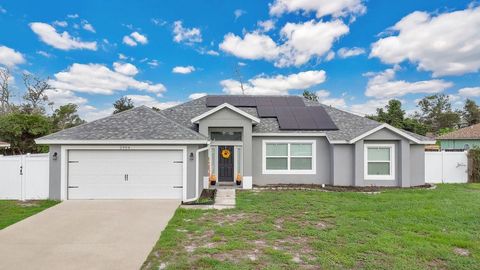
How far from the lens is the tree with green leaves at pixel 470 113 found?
51281mm

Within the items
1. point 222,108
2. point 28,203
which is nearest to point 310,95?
point 222,108

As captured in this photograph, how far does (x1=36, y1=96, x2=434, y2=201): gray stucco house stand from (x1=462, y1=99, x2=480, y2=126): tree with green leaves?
180 ft

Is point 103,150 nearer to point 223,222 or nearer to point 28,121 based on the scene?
point 223,222

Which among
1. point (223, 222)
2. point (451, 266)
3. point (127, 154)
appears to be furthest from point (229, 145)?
point (451, 266)

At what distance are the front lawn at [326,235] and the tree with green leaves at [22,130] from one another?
15.4 meters

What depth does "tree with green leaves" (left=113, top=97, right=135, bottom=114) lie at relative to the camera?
33.6 m

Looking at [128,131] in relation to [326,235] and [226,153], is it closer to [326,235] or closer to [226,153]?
[226,153]

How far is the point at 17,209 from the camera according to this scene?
8.16m

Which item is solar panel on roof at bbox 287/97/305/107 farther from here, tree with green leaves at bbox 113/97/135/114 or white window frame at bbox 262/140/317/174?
tree with green leaves at bbox 113/97/135/114

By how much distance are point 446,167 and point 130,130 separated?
15992 millimetres

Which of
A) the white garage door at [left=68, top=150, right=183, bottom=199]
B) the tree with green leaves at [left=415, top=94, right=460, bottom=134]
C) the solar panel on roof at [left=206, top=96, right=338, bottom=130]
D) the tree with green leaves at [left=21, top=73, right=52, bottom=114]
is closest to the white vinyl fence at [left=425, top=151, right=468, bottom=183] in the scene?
the solar panel on roof at [left=206, top=96, right=338, bottom=130]

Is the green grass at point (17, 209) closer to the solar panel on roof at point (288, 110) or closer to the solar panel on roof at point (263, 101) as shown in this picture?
the solar panel on roof at point (288, 110)

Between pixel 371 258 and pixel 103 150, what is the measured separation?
915 cm

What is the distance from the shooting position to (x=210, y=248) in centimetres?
503
